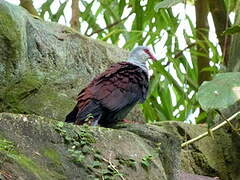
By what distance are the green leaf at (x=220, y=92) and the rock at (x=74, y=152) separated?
65 centimetres

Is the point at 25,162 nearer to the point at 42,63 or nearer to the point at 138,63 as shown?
the point at 42,63

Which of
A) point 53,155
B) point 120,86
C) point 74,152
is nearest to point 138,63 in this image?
point 120,86

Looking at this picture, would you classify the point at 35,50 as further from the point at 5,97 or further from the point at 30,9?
the point at 30,9

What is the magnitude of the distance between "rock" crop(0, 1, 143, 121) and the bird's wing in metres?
0.41

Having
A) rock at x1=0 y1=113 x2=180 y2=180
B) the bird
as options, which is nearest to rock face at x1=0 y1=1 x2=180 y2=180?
rock at x1=0 y1=113 x2=180 y2=180

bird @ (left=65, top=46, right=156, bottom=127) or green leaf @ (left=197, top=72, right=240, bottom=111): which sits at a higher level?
green leaf @ (left=197, top=72, right=240, bottom=111)

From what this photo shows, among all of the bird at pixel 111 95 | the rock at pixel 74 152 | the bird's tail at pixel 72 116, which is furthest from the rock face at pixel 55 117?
the bird at pixel 111 95

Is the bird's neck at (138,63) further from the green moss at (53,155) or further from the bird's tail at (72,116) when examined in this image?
the green moss at (53,155)

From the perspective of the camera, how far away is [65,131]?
2998 millimetres

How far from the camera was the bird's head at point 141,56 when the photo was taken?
15.2 ft

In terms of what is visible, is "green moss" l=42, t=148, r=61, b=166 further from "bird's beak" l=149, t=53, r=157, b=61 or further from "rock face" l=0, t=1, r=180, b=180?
"bird's beak" l=149, t=53, r=157, b=61

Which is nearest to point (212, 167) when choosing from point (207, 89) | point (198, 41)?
point (198, 41)

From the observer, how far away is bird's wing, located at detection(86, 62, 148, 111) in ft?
13.1

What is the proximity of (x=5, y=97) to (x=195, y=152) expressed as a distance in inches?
56.8
